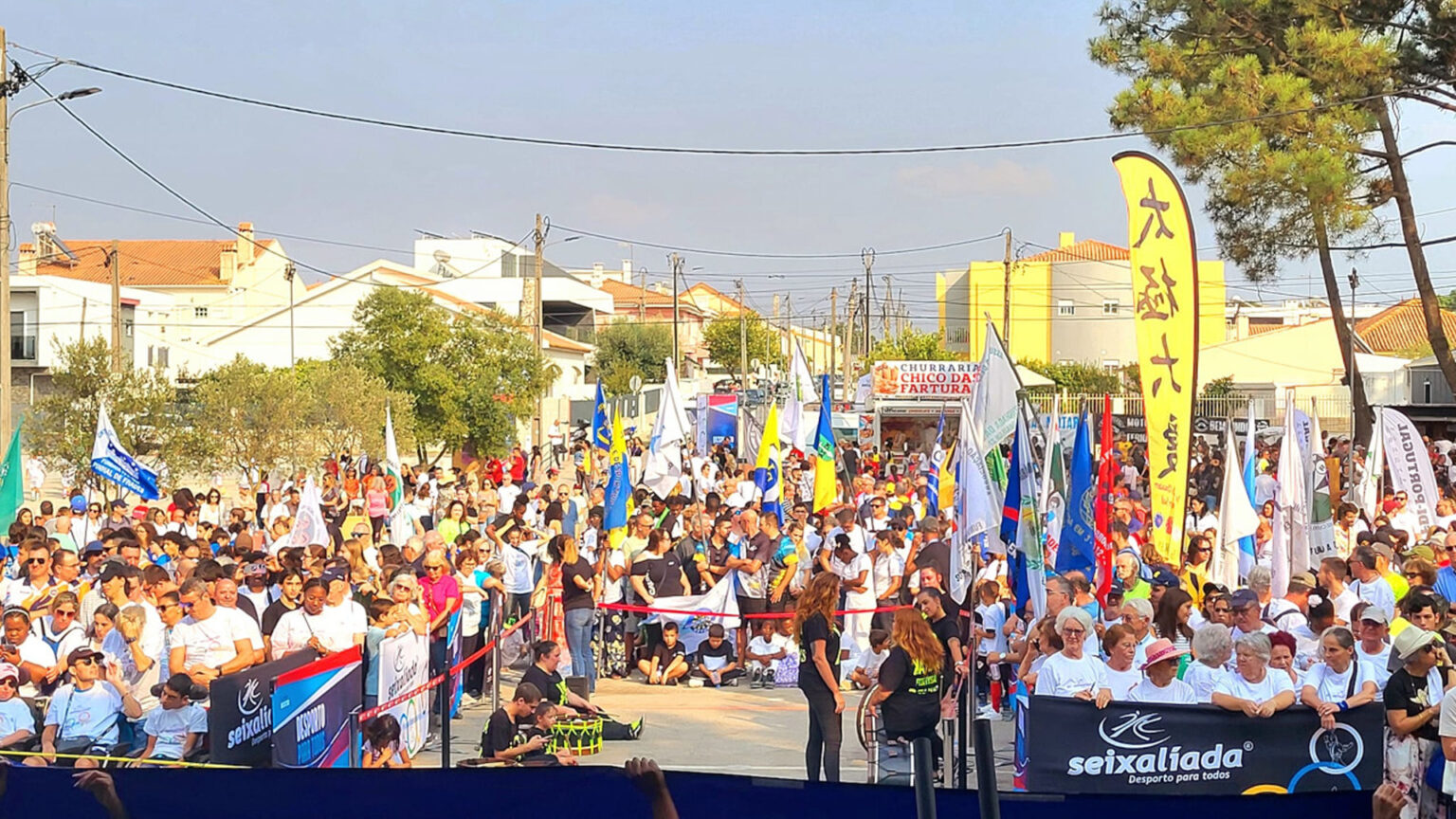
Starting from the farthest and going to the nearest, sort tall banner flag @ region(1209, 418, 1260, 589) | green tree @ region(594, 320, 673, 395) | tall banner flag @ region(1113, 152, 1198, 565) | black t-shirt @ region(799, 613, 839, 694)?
green tree @ region(594, 320, 673, 395) → tall banner flag @ region(1209, 418, 1260, 589) → tall banner flag @ region(1113, 152, 1198, 565) → black t-shirt @ region(799, 613, 839, 694)

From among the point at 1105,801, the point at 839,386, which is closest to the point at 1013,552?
the point at 1105,801

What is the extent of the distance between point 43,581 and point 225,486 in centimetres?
3209

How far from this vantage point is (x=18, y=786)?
6.31 meters

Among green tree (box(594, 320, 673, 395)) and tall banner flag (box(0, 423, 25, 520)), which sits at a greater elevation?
green tree (box(594, 320, 673, 395))

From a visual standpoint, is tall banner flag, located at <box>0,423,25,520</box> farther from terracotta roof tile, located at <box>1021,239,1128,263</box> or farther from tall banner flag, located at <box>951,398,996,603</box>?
terracotta roof tile, located at <box>1021,239,1128,263</box>

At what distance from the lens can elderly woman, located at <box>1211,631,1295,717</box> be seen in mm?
7723

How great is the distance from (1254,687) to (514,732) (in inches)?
161

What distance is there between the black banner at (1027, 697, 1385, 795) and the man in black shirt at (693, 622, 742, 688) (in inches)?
269

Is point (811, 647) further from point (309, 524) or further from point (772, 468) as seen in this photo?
point (772, 468)

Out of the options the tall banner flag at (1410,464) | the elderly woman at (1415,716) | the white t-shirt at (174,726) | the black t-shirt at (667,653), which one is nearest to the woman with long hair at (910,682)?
the elderly woman at (1415,716)

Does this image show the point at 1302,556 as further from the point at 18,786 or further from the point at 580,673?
the point at 18,786

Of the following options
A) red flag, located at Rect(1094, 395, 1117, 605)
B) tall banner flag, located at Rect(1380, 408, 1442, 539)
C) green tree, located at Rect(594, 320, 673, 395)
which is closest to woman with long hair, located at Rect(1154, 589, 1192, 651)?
red flag, located at Rect(1094, 395, 1117, 605)

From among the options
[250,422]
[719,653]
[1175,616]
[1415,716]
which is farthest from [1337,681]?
[250,422]

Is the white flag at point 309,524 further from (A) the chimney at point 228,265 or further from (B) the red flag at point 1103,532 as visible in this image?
(A) the chimney at point 228,265
